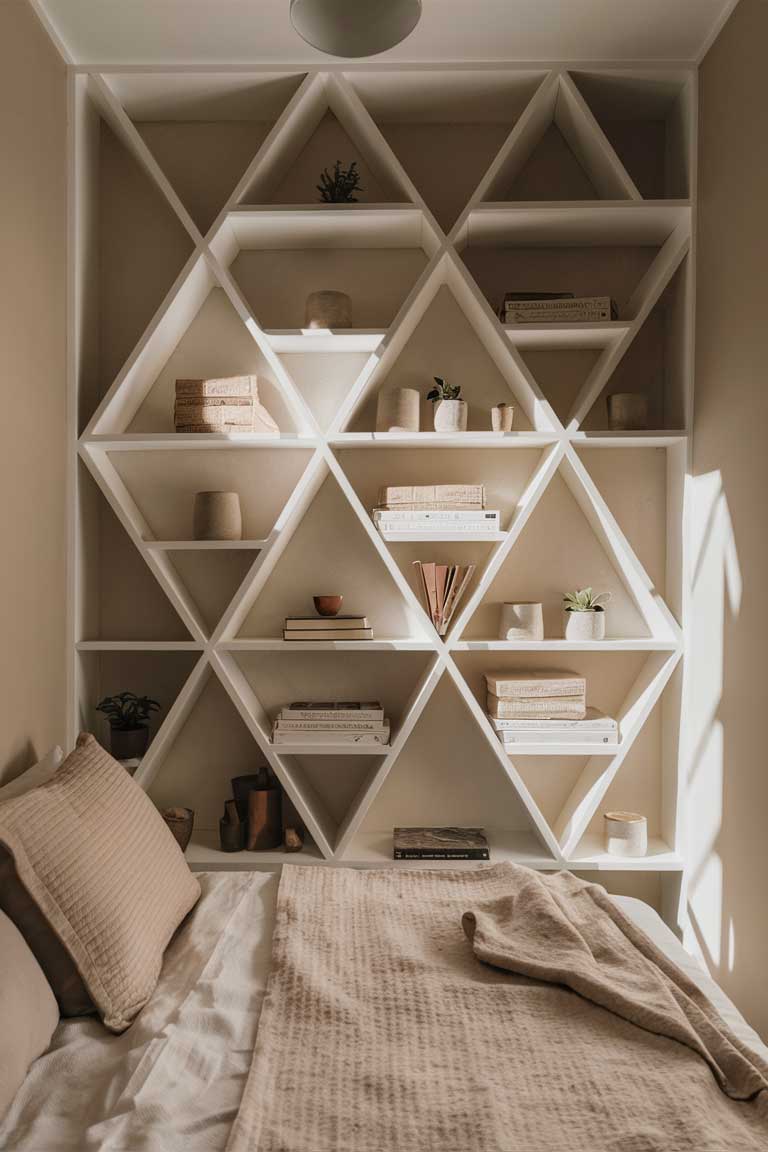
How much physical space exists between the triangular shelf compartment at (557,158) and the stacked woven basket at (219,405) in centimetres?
93

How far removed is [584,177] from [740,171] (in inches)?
27.1

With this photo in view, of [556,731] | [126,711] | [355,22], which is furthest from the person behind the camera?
[126,711]

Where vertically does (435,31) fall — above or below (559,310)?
above

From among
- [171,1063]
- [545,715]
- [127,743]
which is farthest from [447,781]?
[171,1063]

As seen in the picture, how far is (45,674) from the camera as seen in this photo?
2.51 m

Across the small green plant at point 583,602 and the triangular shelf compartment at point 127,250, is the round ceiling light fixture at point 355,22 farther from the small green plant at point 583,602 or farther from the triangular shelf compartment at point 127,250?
the small green plant at point 583,602

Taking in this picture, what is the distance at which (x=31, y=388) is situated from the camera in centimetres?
238

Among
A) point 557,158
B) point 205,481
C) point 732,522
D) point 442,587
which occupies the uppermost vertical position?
point 557,158

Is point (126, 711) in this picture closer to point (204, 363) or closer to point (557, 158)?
point (204, 363)

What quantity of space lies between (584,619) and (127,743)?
4.83ft

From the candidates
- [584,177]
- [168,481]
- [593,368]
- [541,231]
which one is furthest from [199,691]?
[584,177]

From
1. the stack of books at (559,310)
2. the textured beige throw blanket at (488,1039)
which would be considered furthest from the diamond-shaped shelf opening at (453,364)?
the textured beige throw blanket at (488,1039)

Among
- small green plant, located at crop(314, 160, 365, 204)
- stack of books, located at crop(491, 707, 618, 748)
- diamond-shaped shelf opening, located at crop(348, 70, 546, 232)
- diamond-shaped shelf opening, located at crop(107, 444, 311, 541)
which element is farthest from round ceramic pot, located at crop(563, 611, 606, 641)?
small green plant, located at crop(314, 160, 365, 204)

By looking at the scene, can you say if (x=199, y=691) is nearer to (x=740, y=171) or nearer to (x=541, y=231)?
(x=541, y=231)
